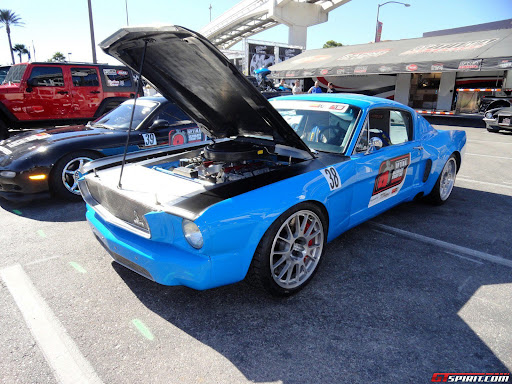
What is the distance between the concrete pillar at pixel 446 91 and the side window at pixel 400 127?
16.5 m

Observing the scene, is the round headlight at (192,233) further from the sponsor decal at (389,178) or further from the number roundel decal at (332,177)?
the sponsor decal at (389,178)

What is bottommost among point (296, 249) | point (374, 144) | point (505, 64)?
point (296, 249)

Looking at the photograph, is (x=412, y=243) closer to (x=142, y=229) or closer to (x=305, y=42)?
(x=142, y=229)

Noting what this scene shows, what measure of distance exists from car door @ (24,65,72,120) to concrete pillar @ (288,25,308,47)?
41243 millimetres

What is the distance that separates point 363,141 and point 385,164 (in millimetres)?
351

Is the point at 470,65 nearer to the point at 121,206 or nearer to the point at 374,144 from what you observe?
the point at 374,144

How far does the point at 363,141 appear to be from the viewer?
324cm

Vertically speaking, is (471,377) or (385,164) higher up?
(385,164)

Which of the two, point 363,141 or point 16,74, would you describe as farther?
point 16,74

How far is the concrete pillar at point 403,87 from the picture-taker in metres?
19.6

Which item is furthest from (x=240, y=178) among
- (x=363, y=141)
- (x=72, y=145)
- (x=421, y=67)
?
(x=421, y=67)

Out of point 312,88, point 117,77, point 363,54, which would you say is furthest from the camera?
point 363,54

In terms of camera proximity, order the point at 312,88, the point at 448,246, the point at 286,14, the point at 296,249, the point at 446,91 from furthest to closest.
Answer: the point at 286,14 → the point at 446,91 → the point at 312,88 → the point at 448,246 → the point at 296,249

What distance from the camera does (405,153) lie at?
12.1 feet
